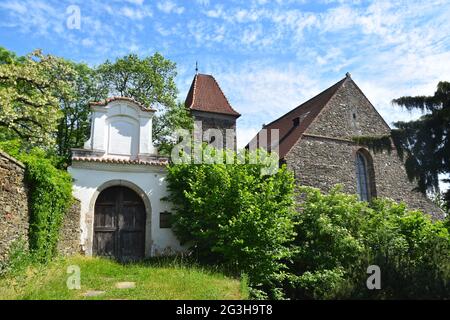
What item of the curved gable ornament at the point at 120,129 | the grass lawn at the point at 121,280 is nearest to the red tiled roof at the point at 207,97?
the curved gable ornament at the point at 120,129

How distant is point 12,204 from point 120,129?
21.0 ft

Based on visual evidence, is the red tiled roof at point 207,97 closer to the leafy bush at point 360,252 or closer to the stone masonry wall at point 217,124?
the stone masonry wall at point 217,124

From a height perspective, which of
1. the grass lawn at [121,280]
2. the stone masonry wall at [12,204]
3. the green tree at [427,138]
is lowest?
the grass lawn at [121,280]

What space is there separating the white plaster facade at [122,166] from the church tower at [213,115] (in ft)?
28.1

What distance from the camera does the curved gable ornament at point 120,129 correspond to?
47.6 feet

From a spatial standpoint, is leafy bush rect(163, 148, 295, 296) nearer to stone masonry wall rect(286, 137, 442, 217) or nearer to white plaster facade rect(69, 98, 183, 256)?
white plaster facade rect(69, 98, 183, 256)

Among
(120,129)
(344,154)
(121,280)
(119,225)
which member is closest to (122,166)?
(120,129)

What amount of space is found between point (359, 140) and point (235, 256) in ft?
17.7

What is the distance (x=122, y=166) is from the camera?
1417 centimetres

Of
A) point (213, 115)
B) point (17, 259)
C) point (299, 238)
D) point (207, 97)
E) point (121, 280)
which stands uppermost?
point (207, 97)

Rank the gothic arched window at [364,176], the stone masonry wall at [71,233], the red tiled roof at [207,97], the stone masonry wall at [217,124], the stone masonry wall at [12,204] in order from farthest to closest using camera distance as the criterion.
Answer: the red tiled roof at [207,97]
the stone masonry wall at [217,124]
the gothic arched window at [364,176]
the stone masonry wall at [71,233]
the stone masonry wall at [12,204]

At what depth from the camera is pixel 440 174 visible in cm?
1057

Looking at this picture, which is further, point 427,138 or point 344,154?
point 344,154

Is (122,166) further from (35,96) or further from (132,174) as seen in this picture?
(35,96)
